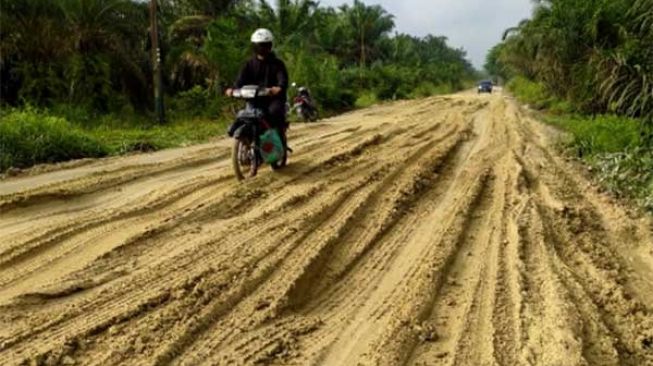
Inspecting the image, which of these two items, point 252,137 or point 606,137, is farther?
point 606,137

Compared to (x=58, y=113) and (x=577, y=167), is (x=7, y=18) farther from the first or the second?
(x=577, y=167)

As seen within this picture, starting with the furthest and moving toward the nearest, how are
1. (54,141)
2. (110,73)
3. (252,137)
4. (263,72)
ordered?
(110,73), (54,141), (263,72), (252,137)

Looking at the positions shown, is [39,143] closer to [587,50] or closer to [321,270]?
[321,270]

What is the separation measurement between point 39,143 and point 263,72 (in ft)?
13.1

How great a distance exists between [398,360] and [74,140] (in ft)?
29.6

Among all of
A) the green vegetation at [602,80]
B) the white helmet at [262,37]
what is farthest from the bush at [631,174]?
the white helmet at [262,37]

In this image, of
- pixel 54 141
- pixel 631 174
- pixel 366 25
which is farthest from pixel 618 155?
pixel 366 25

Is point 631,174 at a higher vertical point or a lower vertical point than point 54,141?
lower

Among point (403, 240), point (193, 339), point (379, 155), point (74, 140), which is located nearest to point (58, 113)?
point (74, 140)

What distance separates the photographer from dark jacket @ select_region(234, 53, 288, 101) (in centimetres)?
873

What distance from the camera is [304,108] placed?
67.6ft

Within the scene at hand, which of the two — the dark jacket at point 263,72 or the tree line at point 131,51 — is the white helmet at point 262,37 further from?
the tree line at point 131,51

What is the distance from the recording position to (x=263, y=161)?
28.1ft

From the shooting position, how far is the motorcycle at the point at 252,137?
8289mm
